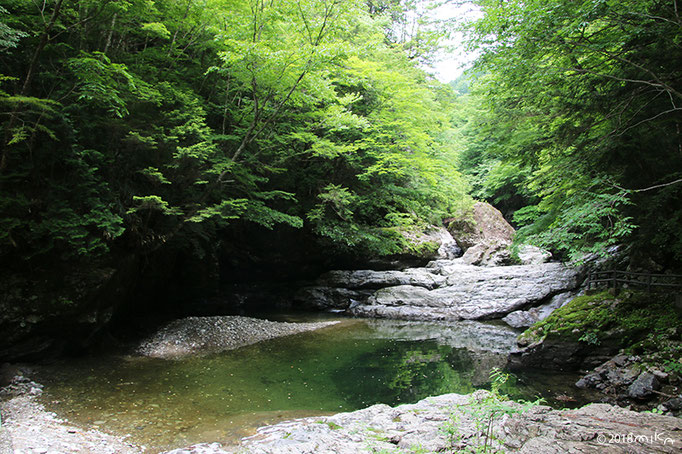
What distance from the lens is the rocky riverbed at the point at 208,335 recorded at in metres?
8.90

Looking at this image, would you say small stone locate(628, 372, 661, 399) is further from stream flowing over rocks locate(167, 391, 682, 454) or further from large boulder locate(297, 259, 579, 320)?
large boulder locate(297, 259, 579, 320)

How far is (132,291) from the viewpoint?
1012 cm

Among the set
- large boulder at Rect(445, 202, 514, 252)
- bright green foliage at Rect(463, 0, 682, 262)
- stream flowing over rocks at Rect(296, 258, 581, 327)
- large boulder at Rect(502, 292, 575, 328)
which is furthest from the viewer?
large boulder at Rect(445, 202, 514, 252)

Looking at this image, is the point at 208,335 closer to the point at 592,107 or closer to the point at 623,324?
the point at 623,324

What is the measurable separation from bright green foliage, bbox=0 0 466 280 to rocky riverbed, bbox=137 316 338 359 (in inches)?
87.5

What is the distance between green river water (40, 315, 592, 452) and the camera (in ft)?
17.4

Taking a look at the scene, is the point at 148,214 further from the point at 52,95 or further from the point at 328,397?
the point at 328,397

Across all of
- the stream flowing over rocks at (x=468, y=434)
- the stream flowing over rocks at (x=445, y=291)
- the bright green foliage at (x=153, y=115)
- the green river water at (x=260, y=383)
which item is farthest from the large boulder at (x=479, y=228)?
the stream flowing over rocks at (x=468, y=434)

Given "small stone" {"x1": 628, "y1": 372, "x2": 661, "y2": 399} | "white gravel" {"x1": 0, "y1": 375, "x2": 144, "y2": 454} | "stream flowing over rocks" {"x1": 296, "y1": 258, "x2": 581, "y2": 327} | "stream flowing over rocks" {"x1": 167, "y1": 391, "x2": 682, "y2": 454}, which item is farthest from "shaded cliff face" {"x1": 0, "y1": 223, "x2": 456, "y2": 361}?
"small stone" {"x1": 628, "y1": 372, "x2": 661, "y2": 399}

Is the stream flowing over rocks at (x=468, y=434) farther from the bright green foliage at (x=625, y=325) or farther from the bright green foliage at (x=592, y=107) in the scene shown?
the bright green foliage at (x=592, y=107)

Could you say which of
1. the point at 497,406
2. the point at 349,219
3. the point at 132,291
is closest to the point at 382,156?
the point at 349,219

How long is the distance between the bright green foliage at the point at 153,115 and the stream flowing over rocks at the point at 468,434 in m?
5.23

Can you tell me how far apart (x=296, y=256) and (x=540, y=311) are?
33.6ft

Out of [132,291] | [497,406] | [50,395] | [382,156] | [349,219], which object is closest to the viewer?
[497,406]
